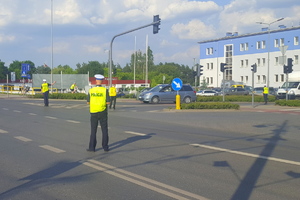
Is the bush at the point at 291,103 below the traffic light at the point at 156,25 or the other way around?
below

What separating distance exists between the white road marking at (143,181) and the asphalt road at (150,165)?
0.05 feet

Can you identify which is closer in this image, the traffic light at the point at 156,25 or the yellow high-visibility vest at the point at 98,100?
the yellow high-visibility vest at the point at 98,100

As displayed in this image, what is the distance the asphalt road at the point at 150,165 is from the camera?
20.4ft

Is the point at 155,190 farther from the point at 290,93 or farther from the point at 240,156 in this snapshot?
the point at 290,93

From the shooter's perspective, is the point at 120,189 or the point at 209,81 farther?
the point at 209,81

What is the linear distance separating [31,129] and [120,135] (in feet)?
11.0

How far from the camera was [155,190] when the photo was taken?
6281 mm

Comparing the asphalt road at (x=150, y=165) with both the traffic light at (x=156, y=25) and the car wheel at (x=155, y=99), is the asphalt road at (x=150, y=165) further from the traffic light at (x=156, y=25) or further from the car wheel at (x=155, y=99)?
the car wheel at (x=155, y=99)

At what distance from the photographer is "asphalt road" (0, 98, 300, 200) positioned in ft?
20.4

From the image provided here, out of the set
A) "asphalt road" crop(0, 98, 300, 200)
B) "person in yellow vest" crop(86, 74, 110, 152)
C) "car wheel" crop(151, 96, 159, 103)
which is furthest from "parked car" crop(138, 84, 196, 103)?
"person in yellow vest" crop(86, 74, 110, 152)

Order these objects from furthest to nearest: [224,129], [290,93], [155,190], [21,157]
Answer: [290,93]
[224,129]
[21,157]
[155,190]

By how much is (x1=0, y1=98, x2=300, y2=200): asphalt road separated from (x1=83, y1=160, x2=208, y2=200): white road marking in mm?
14

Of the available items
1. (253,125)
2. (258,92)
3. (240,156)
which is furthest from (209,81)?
(240,156)

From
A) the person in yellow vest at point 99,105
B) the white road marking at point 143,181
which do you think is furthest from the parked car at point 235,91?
the white road marking at point 143,181
